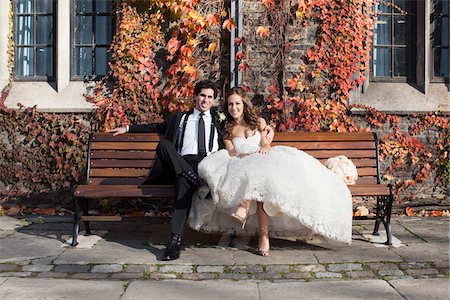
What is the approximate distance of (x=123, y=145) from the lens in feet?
20.7

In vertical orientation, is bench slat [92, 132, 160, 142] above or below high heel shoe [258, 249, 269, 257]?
above

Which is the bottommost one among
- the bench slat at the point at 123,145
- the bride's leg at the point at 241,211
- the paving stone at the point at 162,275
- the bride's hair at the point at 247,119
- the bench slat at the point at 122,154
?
the paving stone at the point at 162,275

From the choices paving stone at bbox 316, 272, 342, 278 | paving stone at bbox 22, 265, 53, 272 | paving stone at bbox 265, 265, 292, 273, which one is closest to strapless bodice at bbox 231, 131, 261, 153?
paving stone at bbox 265, 265, 292, 273

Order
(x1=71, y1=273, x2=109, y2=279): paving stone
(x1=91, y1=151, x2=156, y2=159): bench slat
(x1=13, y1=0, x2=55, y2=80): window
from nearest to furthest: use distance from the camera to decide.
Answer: (x1=71, y1=273, x2=109, y2=279): paving stone < (x1=91, y1=151, x2=156, y2=159): bench slat < (x1=13, y1=0, x2=55, y2=80): window

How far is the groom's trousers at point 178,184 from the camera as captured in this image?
Answer: 16.8 ft

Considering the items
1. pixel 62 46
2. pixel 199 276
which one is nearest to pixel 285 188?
pixel 199 276

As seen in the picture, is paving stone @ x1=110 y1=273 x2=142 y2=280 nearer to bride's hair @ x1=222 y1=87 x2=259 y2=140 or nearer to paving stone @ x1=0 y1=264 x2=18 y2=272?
paving stone @ x1=0 y1=264 x2=18 y2=272

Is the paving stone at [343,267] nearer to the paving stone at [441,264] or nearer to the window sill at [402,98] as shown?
the paving stone at [441,264]

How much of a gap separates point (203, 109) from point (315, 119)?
2.45 meters

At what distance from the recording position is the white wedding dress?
4.77 m

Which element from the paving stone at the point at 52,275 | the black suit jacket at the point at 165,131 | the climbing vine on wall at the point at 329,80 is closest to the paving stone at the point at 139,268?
the paving stone at the point at 52,275

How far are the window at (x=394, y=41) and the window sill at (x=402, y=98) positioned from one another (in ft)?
1.17

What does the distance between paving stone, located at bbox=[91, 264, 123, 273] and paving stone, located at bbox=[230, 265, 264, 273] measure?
908 millimetres

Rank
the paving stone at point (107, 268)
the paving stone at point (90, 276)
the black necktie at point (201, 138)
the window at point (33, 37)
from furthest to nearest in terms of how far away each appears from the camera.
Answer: the window at point (33, 37) → the black necktie at point (201, 138) → the paving stone at point (107, 268) → the paving stone at point (90, 276)
